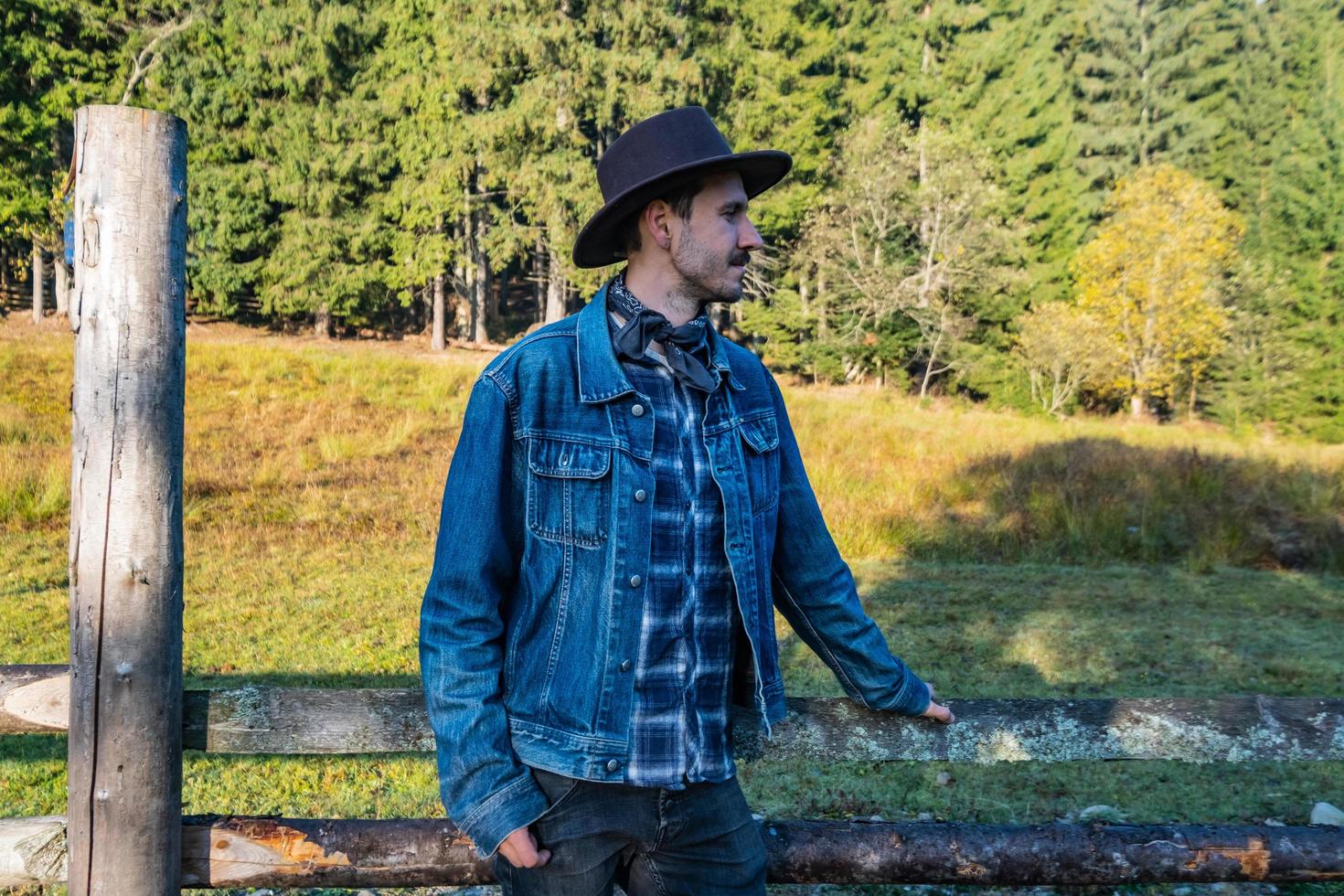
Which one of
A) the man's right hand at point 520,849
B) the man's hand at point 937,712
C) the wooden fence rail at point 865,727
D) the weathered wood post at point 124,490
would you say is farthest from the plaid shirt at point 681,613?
the weathered wood post at point 124,490

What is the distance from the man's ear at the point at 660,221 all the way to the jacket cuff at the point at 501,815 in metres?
1.18

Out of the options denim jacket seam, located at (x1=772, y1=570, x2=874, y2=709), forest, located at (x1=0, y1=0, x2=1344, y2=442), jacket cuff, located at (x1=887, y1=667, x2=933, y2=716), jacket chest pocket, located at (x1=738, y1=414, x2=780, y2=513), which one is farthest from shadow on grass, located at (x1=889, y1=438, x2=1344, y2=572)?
forest, located at (x1=0, y1=0, x2=1344, y2=442)

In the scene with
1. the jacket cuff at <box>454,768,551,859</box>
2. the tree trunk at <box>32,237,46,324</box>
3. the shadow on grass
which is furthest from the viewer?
the tree trunk at <box>32,237,46,324</box>

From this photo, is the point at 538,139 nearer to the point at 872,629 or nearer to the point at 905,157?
the point at 905,157

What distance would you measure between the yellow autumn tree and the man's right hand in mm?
35053

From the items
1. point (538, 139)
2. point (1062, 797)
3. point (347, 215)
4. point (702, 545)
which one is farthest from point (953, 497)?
point (347, 215)

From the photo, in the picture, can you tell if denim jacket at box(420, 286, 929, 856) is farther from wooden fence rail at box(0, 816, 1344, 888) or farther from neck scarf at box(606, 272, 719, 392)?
wooden fence rail at box(0, 816, 1344, 888)

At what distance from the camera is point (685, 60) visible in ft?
102

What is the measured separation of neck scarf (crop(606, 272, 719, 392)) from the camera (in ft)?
7.66

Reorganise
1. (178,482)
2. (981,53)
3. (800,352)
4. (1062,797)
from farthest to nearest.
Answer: (981,53)
(800,352)
(1062,797)
(178,482)

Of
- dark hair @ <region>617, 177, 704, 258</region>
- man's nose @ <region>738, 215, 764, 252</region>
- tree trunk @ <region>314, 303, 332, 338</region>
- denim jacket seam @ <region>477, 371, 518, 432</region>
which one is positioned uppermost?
tree trunk @ <region>314, 303, 332, 338</region>

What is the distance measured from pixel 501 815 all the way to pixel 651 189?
1.33 m

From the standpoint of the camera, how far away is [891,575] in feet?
35.8

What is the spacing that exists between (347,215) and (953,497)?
2386 cm
